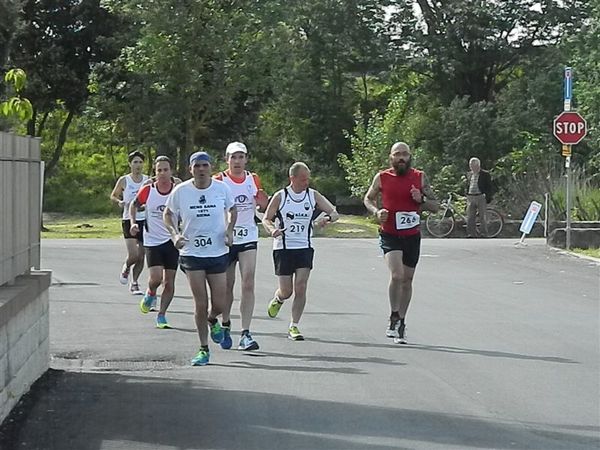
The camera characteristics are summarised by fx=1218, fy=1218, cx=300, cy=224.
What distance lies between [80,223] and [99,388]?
31.2m

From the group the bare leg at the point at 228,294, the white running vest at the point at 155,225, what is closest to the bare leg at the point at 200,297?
the bare leg at the point at 228,294

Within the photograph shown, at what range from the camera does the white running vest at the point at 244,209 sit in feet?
37.5

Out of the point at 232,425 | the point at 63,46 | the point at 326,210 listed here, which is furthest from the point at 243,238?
the point at 63,46

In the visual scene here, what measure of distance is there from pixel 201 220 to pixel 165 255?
104 inches

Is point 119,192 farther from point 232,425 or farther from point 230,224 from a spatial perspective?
point 232,425

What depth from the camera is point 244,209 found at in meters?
11.5

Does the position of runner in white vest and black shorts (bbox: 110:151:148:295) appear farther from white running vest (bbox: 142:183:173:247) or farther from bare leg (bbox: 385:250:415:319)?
bare leg (bbox: 385:250:415:319)

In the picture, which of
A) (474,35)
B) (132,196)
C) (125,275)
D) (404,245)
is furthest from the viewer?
(474,35)

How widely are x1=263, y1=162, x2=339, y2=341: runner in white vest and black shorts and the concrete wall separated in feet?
9.10

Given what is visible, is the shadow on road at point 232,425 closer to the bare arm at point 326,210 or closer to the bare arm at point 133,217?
the bare arm at point 326,210

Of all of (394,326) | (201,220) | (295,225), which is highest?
(201,220)

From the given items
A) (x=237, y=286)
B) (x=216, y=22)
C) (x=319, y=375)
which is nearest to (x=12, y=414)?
(x=319, y=375)

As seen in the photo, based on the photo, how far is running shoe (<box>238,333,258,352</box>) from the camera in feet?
Answer: 36.7

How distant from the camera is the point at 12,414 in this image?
8.12m
